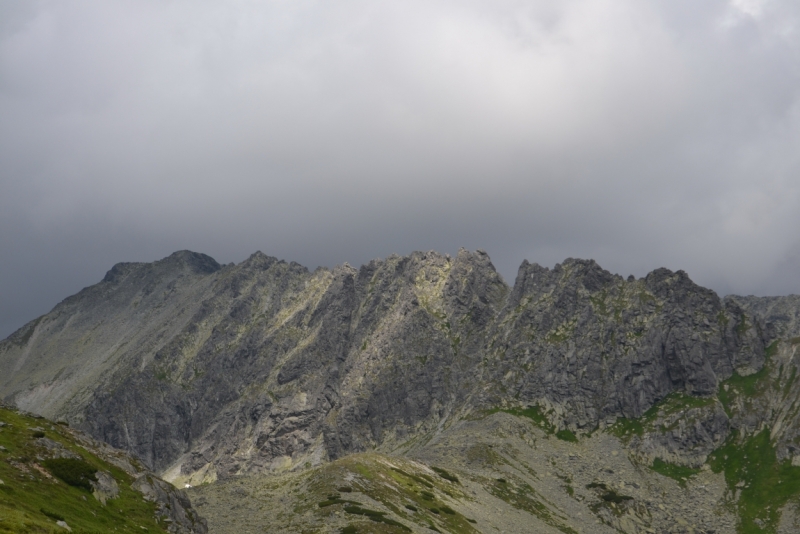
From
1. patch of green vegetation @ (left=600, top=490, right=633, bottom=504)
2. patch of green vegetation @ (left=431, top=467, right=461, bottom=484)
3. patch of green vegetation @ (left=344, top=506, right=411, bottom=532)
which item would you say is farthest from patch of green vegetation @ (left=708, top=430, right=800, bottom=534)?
patch of green vegetation @ (left=344, top=506, right=411, bottom=532)

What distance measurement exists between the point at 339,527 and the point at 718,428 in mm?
143491

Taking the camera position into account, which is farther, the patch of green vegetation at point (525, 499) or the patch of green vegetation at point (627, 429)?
the patch of green vegetation at point (627, 429)

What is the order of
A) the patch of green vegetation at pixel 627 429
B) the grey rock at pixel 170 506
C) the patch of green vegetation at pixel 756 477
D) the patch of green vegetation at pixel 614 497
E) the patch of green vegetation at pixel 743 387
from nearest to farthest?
the grey rock at pixel 170 506
the patch of green vegetation at pixel 756 477
the patch of green vegetation at pixel 614 497
the patch of green vegetation at pixel 627 429
the patch of green vegetation at pixel 743 387

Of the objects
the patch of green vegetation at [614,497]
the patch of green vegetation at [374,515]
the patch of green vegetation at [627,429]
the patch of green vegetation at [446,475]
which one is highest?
the patch of green vegetation at [627,429]

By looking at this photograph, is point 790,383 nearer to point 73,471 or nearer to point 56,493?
point 73,471

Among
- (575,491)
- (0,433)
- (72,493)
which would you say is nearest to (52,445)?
(0,433)

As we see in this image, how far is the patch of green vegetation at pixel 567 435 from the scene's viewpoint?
639 feet

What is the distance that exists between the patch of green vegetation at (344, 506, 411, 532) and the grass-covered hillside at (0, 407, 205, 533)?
23.6 metres

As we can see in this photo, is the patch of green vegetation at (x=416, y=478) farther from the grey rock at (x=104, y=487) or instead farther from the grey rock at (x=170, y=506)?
the grey rock at (x=104, y=487)

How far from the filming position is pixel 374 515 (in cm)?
8938

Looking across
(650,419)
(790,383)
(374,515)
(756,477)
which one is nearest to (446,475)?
(374,515)

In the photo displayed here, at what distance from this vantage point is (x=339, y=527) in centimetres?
8256

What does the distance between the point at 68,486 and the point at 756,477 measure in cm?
16398

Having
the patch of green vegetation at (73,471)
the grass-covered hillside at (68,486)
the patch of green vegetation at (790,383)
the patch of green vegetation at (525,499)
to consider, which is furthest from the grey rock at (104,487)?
the patch of green vegetation at (790,383)
